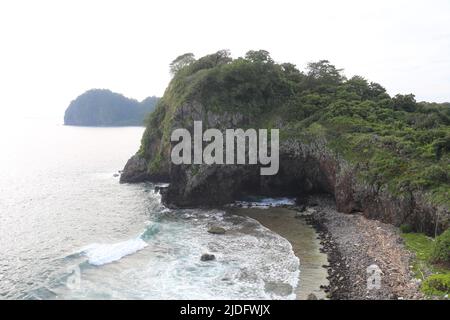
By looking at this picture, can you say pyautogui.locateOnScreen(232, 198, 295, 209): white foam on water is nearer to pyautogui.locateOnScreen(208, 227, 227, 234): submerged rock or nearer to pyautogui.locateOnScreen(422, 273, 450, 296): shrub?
pyautogui.locateOnScreen(208, 227, 227, 234): submerged rock

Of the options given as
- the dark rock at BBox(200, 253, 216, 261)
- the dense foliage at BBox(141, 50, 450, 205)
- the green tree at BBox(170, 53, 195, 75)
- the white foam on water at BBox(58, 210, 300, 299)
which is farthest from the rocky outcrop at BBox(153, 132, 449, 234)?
the green tree at BBox(170, 53, 195, 75)

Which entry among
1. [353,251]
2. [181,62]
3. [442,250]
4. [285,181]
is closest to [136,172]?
[181,62]

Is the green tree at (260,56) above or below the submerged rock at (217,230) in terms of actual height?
above

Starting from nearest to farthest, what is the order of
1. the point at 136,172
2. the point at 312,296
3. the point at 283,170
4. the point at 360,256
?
the point at 312,296
the point at 360,256
the point at 283,170
the point at 136,172

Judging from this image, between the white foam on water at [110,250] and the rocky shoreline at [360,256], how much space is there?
60.8 feet

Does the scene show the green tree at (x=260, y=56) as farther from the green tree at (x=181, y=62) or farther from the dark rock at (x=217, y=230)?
the dark rock at (x=217, y=230)

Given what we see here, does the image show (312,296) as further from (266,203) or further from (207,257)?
(266,203)

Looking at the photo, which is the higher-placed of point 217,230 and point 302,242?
point 217,230

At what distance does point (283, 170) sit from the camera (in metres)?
58.2

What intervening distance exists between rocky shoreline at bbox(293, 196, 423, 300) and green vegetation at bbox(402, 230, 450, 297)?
613 mm

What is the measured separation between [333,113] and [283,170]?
11546 mm

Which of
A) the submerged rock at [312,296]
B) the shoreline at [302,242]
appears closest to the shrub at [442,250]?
the shoreline at [302,242]

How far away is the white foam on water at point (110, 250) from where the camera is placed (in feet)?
119
